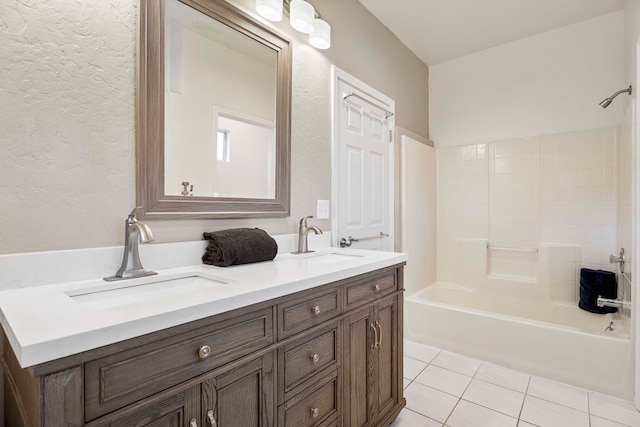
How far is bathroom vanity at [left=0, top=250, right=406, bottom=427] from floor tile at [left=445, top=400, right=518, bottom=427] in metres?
0.49

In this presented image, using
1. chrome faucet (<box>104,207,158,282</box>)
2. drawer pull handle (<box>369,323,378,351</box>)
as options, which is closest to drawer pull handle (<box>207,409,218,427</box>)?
chrome faucet (<box>104,207,158,282</box>)

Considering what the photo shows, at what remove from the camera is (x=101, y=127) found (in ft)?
3.38

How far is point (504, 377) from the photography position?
211cm

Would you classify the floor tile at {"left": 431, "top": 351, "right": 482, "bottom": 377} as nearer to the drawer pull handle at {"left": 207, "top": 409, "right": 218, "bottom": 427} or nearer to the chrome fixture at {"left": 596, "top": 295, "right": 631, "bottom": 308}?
the chrome fixture at {"left": 596, "top": 295, "right": 631, "bottom": 308}

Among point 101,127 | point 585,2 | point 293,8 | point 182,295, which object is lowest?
point 182,295

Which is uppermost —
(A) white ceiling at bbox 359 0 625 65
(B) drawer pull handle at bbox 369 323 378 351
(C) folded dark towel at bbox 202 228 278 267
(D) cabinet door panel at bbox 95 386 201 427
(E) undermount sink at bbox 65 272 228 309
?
(A) white ceiling at bbox 359 0 625 65

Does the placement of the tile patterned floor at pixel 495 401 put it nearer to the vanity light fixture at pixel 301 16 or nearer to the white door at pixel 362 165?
the white door at pixel 362 165

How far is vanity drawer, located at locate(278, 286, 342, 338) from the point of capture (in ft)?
3.22

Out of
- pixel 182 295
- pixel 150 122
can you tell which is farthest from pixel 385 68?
pixel 182 295

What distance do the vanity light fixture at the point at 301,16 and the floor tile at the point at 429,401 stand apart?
6.93ft

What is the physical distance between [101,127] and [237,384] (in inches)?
35.5

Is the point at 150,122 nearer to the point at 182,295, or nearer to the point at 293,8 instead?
the point at 182,295

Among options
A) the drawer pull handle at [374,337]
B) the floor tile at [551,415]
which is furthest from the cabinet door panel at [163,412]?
the floor tile at [551,415]

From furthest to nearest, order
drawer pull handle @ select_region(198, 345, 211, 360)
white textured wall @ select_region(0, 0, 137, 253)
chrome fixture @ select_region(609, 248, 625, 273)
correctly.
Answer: chrome fixture @ select_region(609, 248, 625, 273) < white textured wall @ select_region(0, 0, 137, 253) < drawer pull handle @ select_region(198, 345, 211, 360)
